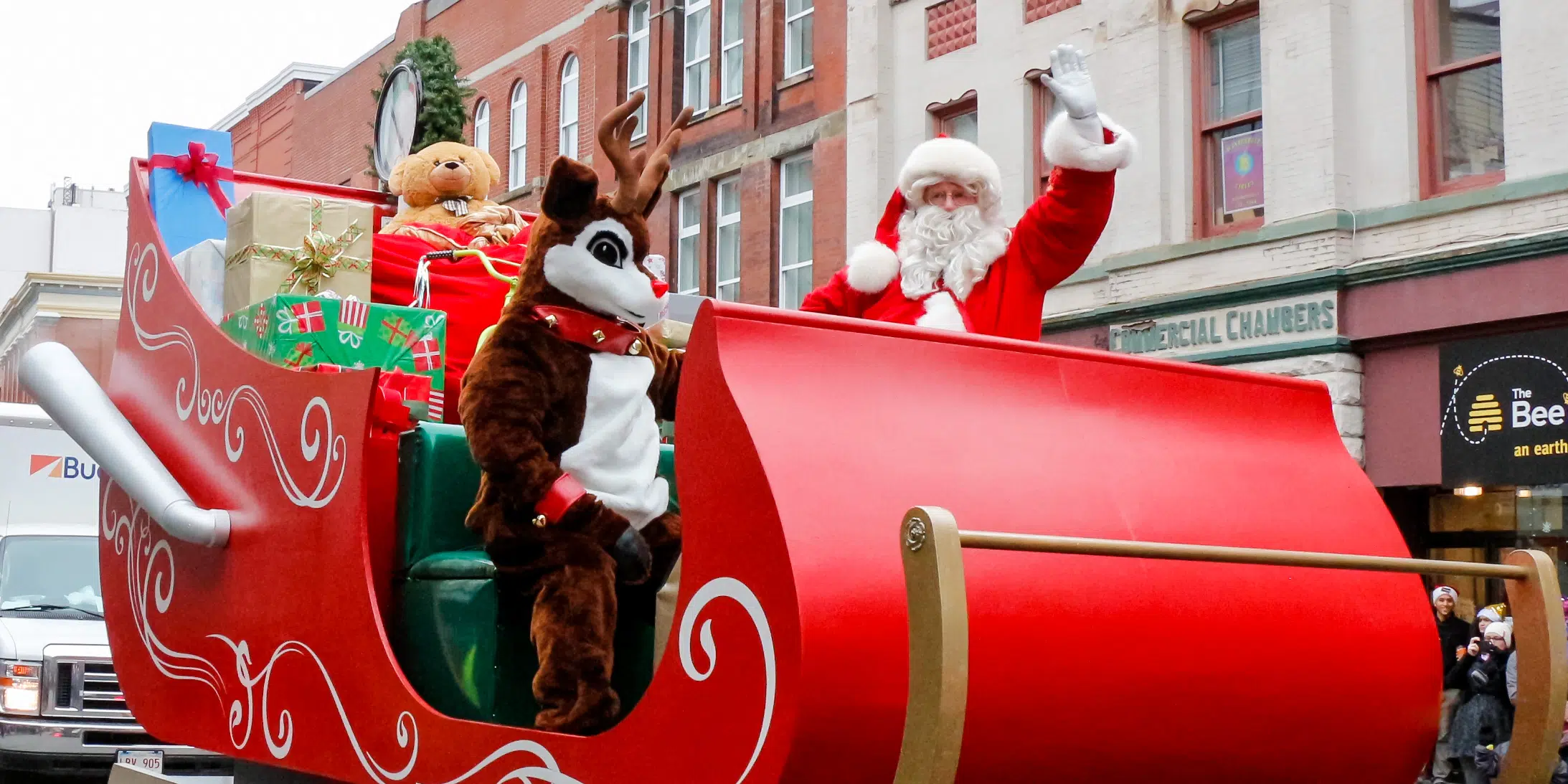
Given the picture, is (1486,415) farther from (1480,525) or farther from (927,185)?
(927,185)

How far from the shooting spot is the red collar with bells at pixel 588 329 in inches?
149

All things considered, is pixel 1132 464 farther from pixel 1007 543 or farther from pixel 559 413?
pixel 559 413

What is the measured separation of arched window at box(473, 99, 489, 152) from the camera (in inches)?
1001

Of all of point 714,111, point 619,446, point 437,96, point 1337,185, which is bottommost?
point 619,446

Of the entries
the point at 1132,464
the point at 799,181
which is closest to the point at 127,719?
the point at 1132,464

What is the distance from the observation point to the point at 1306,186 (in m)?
12.8

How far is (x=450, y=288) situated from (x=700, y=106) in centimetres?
1586

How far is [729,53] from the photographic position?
68.0 feet

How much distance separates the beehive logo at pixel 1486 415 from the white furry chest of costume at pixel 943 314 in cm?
873

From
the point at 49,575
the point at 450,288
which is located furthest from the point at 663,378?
the point at 49,575

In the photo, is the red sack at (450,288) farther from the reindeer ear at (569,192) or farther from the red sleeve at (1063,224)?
the red sleeve at (1063,224)

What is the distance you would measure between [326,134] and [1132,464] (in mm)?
27899

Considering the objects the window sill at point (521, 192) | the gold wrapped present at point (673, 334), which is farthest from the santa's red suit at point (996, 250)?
the window sill at point (521, 192)

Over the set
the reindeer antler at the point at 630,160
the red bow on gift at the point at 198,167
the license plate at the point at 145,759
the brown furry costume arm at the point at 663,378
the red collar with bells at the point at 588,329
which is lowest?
the license plate at the point at 145,759
